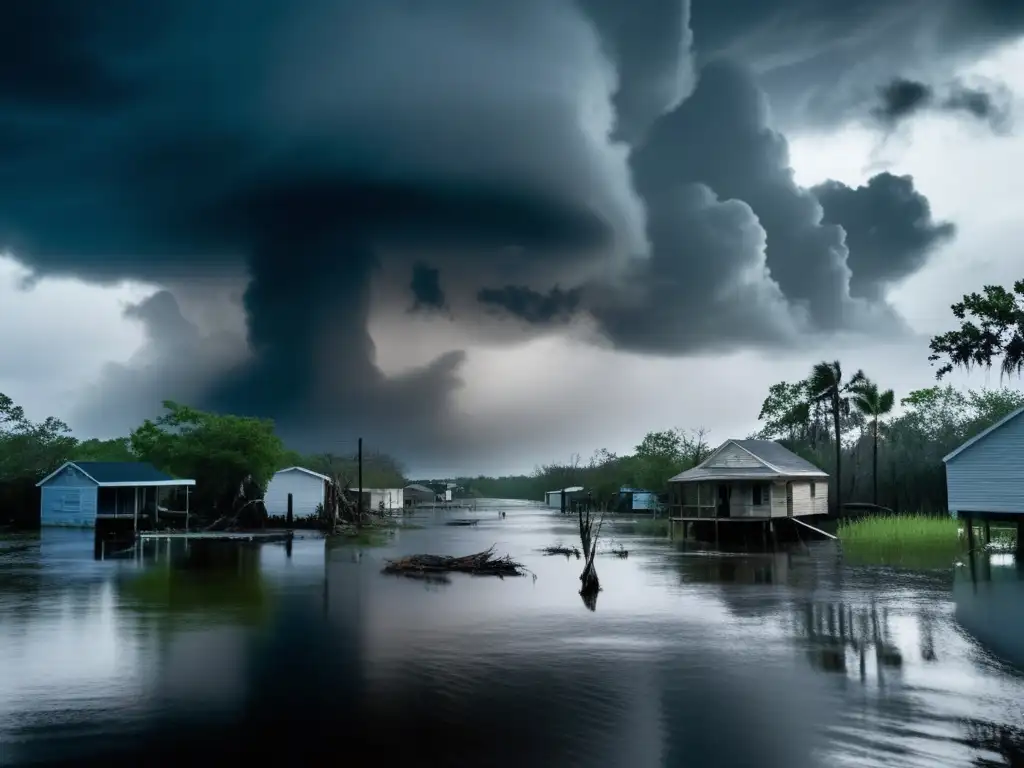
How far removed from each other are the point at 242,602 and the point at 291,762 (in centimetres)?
1504

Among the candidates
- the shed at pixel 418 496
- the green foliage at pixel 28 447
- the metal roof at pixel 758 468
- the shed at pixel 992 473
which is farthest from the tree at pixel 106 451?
the shed at pixel 992 473

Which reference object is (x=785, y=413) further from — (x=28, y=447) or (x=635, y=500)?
(x=28, y=447)

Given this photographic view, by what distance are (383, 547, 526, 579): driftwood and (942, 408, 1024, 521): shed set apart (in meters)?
18.9

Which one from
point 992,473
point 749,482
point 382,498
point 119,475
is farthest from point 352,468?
point 992,473

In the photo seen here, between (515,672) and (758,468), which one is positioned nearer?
(515,672)

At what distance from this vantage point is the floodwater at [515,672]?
37.6 ft

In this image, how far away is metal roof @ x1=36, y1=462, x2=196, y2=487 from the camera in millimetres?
58438

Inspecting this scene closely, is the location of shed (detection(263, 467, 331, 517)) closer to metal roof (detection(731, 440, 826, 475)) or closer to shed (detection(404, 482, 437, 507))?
metal roof (detection(731, 440, 826, 475))

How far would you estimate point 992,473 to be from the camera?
35156 mm

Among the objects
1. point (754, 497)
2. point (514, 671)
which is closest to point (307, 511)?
point (754, 497)

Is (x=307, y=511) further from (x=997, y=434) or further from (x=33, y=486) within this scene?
(x=997, y=434)

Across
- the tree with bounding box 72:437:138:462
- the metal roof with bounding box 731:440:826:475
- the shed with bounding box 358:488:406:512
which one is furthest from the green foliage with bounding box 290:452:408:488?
the metal roof with bounding box 731:440:826:475

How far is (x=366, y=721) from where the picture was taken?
12633 millimetres

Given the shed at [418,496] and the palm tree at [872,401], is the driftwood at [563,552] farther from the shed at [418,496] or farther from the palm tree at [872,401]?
the shed at [418,496]
